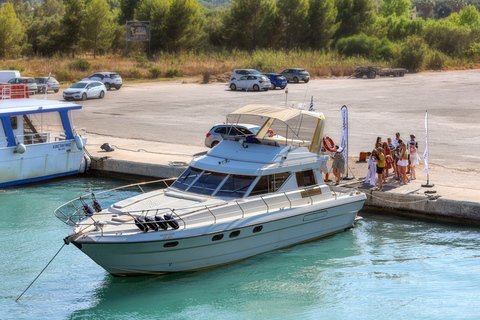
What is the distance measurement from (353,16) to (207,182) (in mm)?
71618

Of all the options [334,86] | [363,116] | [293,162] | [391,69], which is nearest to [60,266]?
[293,162]

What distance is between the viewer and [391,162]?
1692 centimetres

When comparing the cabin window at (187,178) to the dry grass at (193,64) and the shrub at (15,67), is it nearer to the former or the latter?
the dry grass at (193,64)

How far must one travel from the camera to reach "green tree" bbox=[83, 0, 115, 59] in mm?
64125

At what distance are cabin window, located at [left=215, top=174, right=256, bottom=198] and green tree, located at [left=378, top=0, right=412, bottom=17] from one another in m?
131

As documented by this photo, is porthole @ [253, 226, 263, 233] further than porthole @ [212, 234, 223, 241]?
Yes

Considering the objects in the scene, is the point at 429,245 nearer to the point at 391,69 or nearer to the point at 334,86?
the point at 334,86

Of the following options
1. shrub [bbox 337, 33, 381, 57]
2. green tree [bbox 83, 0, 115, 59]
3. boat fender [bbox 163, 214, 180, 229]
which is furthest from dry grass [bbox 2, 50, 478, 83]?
boat fender [bbox 163, 214, 180, 229]

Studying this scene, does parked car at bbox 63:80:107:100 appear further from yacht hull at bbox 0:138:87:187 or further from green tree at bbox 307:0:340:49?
green tree at bbox 307:0:340:49

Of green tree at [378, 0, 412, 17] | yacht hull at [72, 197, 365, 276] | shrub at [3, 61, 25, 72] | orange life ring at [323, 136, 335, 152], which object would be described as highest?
green tree at [378, 0, 412, 17]

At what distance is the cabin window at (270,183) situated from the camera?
41.5ft

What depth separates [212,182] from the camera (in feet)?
42.2

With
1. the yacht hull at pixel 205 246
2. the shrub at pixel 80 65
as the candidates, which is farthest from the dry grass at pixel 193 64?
the yacht hull at pixel 205 246

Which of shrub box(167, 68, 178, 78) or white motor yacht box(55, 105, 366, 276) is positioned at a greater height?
shrub box(167, 68, 178, 78)
